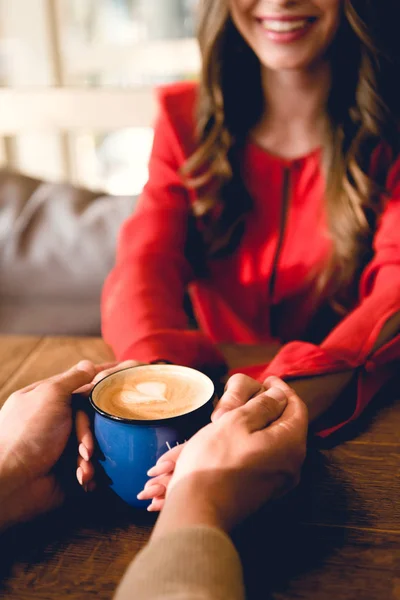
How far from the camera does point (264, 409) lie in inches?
23.5

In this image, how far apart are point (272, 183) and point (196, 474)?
2.54ft

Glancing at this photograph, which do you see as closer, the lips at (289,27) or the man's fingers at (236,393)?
the man's fingers at (236,393)

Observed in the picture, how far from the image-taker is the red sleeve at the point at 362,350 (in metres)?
0.78

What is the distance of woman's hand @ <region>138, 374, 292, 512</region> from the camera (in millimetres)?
544

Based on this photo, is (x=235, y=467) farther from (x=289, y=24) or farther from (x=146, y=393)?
(x=289, y=24)

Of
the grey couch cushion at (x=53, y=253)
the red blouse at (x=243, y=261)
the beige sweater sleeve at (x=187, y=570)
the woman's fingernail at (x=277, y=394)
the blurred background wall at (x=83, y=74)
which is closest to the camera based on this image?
the beige sweater sleeve at (x=187, y=570)

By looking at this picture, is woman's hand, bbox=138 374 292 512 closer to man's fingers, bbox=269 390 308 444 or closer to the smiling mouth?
man's fingers, bbox=269 390 308 444

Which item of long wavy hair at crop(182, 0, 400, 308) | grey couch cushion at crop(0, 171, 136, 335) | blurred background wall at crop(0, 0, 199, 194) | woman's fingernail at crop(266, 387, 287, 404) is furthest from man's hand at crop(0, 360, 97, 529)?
blurred background wall at crop(0, 0, 199, 194)

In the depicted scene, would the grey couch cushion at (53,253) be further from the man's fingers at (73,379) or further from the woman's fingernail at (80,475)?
the woman's fingernail at (80,475)

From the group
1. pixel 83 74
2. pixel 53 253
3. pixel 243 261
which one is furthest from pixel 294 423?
pixel 83 74

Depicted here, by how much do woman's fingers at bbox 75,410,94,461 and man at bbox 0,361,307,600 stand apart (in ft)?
0.04

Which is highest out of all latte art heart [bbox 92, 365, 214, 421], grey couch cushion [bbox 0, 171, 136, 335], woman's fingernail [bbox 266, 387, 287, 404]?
latte art heart [bbox 92, 365, 214, 421]

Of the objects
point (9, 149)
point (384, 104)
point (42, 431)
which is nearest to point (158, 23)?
point (9, 149)

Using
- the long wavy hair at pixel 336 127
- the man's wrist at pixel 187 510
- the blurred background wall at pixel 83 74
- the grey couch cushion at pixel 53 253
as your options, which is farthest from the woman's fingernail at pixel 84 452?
the blurred background wall at pixel 83 74
